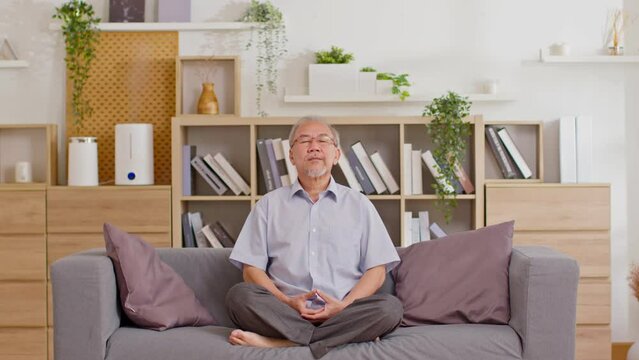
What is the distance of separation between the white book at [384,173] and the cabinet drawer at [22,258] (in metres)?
1.78

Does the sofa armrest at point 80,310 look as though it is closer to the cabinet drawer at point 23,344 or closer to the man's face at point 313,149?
the man's face at point 313,149

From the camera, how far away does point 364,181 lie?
15.5ft


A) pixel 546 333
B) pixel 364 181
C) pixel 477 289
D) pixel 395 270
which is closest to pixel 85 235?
pixel 364 181

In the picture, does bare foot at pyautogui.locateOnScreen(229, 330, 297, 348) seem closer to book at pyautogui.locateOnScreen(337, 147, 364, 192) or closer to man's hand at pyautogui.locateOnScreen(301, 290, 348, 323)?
man's hand at pyautogui.locateOnScreen(301, 290, 348, 323)

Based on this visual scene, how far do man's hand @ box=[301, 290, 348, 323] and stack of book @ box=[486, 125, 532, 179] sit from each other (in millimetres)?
1880

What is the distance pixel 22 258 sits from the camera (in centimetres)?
462

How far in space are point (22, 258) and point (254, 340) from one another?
2.09 meters

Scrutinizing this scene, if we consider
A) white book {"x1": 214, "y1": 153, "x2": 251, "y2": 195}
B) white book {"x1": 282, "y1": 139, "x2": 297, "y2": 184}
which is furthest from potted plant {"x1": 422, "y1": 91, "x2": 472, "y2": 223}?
white book {"x1": 214, "y1": 153, "x2": 251, "y2": 195}

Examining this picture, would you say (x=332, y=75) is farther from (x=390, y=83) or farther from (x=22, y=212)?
(x=22, y=212)

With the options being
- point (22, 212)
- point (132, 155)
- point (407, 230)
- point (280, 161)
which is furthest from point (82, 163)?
point (407, 230)

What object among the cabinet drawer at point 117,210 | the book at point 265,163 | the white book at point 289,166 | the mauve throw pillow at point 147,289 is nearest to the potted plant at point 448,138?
the white book at point 289,166

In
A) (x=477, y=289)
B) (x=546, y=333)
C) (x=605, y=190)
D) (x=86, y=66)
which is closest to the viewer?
(x=546, y=333)

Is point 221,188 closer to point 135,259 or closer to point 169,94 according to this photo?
point 169,94

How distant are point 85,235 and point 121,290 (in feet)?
4.93
